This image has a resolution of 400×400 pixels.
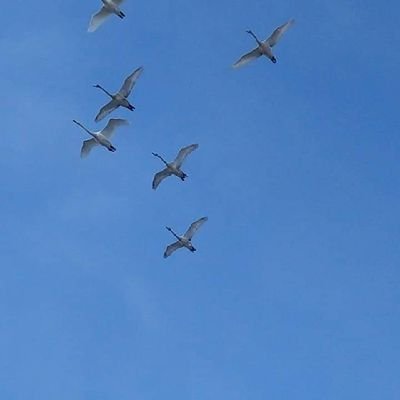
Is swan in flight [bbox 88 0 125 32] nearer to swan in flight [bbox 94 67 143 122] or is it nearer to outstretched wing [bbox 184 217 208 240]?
swan in flight [bbox 94 67 143 122]

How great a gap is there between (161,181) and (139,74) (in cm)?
1214

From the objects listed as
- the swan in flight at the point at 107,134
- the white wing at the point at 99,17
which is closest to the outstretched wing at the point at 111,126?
the swan in flight at the point at 107,134

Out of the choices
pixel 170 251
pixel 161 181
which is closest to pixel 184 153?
pixel 161 181

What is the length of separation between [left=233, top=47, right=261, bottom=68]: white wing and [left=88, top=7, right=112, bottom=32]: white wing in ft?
39.5

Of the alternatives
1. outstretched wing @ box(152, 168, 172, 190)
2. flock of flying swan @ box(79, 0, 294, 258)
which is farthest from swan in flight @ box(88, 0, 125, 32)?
outstretched wing @ box(152, 168, 172, 190)

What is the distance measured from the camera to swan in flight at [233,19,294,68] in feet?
323

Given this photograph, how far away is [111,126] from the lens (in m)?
102

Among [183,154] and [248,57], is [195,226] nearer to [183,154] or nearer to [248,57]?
[183,154]

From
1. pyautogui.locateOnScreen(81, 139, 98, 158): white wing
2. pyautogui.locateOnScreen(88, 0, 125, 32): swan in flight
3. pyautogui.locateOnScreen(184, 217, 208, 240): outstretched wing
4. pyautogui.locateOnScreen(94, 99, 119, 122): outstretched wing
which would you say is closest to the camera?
pyautogui.locateOnScreen(88, 0, 125, 32): swan in flight

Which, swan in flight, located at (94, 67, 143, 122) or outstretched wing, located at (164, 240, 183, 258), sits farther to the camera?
outstretched wing, located at (164, 240, 183, 258)

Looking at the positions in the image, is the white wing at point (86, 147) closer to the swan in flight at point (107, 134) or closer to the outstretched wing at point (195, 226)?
the swan in flight at point (107, 134)

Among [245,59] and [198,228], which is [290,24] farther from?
[198,228]

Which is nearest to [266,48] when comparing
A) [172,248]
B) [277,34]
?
[277,34]

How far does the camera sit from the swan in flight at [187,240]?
106562 mm
